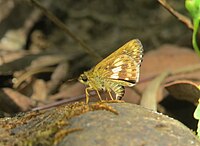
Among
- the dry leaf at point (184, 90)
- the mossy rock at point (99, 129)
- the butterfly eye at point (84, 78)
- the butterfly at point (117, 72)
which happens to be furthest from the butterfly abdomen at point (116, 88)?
the dry leaf at point (184, 90)

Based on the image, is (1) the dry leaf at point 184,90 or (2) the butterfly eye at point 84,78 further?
(1) the dry leaf at point 184,90

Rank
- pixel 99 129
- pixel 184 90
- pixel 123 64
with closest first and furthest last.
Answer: pixel 99 129
pixel 123 64
pixel 184 90

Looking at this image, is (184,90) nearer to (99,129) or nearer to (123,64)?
(123,64)

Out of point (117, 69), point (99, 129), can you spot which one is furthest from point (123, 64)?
point (99, 129)

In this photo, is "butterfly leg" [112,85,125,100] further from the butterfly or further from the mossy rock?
the mossy rock

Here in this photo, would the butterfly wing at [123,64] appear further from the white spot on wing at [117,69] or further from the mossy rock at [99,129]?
the mossy rock at [99,129]

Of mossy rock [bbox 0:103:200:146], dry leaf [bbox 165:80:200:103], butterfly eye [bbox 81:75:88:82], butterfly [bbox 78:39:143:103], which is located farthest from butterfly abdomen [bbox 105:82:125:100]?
dry leaf [bbox 165:80:200:103]

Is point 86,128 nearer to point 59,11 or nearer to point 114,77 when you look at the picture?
point 114,77
